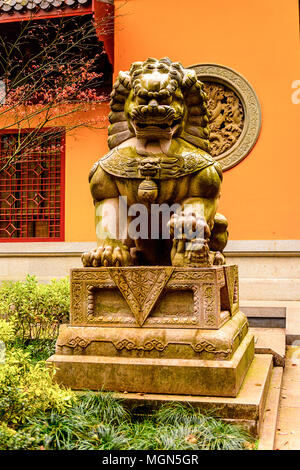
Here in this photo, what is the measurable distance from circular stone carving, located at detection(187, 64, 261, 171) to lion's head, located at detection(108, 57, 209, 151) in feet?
13.7

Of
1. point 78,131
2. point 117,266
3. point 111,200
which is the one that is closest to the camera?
Result: point 117,266

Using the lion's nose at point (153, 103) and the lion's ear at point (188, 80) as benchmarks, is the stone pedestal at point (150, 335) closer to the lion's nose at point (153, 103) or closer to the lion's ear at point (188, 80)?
the lion's nose at point (153, 103)

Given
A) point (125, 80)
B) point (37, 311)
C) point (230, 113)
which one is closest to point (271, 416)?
point (125, 80)

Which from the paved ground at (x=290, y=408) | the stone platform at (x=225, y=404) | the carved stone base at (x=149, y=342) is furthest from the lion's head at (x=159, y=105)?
the paved ground at (x=290, y=408)

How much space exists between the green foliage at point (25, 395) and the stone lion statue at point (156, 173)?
79 centimetres

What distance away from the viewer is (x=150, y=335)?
2.54 meters

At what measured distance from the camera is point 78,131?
8.13m

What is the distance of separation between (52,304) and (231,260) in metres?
3.57

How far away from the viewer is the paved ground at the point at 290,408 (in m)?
2.34

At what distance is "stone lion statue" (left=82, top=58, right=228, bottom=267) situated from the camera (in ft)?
8.73

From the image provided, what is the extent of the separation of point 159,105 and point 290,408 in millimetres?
2155

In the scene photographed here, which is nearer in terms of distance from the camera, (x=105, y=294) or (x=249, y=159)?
(x=105, y=294)

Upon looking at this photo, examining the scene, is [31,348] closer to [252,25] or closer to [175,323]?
[175,323]

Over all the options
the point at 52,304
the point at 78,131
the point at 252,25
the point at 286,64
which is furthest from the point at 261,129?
the point at 52,304
